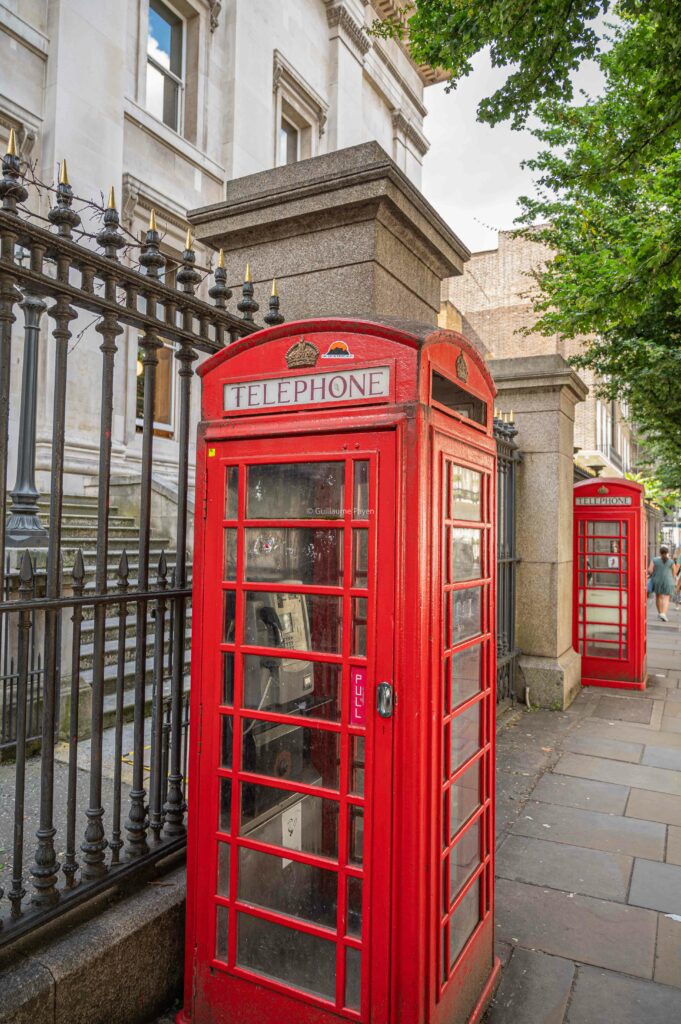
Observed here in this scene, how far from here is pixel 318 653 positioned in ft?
7.57

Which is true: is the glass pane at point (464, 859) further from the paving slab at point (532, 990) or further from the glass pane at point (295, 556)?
the glass pane at point (295, 556)

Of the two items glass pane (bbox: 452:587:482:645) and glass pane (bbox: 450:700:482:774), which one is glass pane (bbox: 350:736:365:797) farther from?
glass pane (bbox: 452:587:482:645)

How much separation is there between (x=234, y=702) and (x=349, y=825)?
0.60 metres

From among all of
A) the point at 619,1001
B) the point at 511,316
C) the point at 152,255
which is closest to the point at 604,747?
the point at 619,1001

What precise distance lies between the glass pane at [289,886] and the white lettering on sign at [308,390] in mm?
1662

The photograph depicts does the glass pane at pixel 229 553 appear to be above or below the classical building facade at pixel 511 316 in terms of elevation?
below

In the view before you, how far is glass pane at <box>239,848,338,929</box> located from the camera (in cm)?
235

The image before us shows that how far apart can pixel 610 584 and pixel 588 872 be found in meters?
5.75

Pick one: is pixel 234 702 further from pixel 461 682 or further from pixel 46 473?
pixel 46 473

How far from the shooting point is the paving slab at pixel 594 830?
171 inches

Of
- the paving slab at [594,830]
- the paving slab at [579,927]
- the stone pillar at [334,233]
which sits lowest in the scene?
the paving slab at [579,927]

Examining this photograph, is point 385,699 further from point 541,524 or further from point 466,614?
point 541,524

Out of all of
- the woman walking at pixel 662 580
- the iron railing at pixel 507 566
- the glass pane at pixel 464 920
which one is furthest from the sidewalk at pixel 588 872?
the woman walking at pixel 662 580

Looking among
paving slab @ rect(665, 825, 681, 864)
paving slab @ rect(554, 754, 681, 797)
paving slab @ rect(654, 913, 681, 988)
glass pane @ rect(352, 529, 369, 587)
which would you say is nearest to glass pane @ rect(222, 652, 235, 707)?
glass pane @ rect(352, 529, 369, 587)
